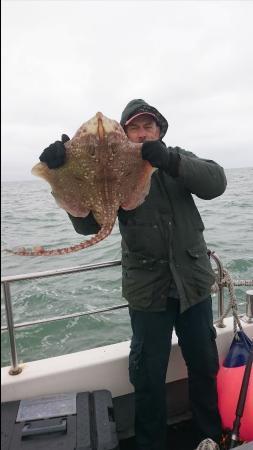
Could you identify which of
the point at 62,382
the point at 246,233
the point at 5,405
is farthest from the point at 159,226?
the point at 246,233

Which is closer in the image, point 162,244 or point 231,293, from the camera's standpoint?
point 162,244

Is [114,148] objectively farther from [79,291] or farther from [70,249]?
[79,291]

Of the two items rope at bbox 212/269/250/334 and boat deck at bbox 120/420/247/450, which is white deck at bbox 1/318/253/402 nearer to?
boat deck at bbox 120/420/247/450

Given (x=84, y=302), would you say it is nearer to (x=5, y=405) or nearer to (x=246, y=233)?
(x=5, y=405)

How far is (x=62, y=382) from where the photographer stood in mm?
2766

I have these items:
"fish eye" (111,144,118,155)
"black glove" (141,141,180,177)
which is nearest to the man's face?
"black glove" (141,141,180,177)

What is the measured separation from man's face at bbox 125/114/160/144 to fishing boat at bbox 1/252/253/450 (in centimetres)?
100

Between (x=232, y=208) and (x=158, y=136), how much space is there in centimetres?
1331

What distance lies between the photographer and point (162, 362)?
261 centimetres

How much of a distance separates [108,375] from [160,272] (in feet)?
3.31

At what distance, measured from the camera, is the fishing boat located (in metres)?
2.70

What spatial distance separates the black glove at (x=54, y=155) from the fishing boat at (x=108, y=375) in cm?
87

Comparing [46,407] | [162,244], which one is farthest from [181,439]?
[162,244]

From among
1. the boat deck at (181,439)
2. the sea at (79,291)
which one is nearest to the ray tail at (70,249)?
the sea at (79,291)
